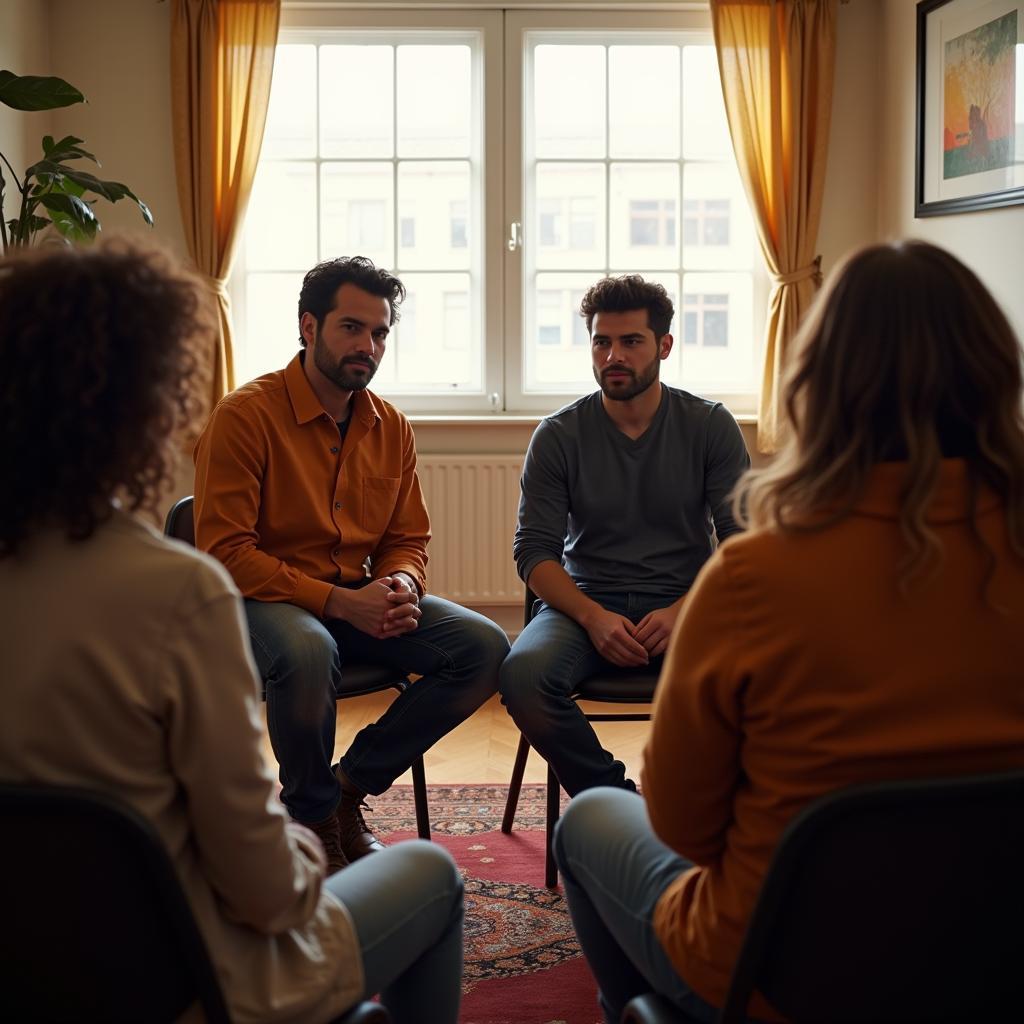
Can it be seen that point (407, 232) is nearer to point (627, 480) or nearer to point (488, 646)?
point (627, 480)

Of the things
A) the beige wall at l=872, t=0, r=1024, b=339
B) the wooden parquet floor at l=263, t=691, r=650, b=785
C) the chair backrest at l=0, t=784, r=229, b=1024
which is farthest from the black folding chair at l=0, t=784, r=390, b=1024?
the beige wall at l=872, t=0, r=1024, b=339

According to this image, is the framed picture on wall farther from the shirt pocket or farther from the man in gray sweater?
the shirt pocket

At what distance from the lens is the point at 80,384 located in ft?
3.23

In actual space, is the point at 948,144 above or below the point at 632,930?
above

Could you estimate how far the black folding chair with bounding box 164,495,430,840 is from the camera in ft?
7.84

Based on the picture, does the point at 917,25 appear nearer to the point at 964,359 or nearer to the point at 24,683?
the point at 964,359

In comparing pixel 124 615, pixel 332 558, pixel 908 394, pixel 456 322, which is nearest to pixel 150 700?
pixel 124 615

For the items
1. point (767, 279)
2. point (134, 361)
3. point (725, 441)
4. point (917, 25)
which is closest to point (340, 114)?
point (767, 279)

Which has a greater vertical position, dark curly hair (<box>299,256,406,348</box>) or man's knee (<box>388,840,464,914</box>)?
dark curly hair (<box>299,256,406,348</box>)

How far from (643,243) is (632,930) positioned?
11.2ft

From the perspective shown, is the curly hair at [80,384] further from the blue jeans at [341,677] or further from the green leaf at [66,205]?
the green leaf at [66,205]

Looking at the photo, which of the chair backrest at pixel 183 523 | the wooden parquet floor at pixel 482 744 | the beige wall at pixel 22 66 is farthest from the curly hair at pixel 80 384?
the beige wall at pixel 22 66

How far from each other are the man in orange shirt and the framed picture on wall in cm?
188

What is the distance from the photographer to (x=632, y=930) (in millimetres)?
1272
